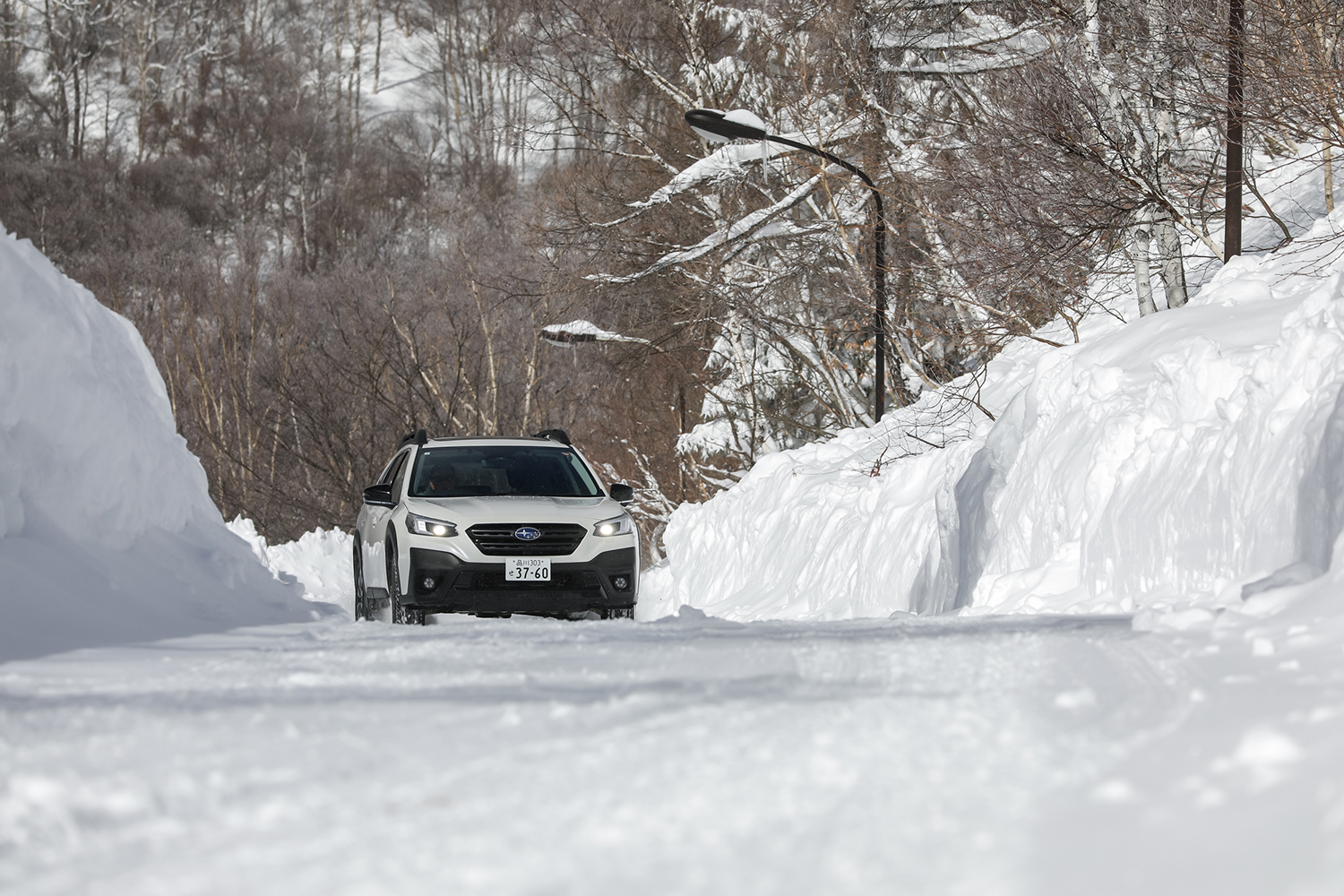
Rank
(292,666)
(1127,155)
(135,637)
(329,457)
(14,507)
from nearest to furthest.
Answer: (292,666) → (135,637) → (14,507) → (1127,155) → (329,457)

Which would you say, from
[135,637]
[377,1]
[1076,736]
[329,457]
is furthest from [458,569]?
[377,1]

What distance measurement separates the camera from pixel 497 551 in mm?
8711

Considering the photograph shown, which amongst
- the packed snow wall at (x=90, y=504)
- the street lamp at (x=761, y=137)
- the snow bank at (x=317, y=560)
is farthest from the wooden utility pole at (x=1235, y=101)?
the snow bank at (x=317, y=560)

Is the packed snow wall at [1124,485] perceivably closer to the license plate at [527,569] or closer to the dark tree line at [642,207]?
the dark tree line at [642,207]

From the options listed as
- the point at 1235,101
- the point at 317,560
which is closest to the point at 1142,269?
the point at 1235,101

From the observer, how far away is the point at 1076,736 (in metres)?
3.24

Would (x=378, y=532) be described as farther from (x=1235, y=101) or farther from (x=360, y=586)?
(x=1235, y=101)

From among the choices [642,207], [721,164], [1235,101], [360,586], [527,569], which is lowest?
[360,586]

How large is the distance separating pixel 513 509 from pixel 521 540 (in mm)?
298

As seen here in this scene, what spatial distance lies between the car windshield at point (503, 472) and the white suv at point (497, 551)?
22 mm

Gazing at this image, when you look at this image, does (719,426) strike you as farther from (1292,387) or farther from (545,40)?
(1292,387)

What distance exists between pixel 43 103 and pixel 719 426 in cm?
4840

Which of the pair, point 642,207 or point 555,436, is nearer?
point 555,436

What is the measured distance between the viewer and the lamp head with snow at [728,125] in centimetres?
1589
